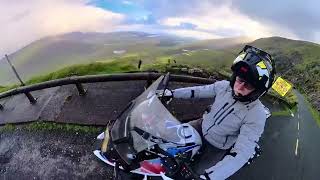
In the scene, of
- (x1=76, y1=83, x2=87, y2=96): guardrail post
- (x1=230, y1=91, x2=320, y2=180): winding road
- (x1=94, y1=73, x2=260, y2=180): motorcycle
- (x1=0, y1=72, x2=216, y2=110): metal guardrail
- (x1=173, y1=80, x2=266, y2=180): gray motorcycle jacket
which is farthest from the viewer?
(x1=76, y1=83, x2=87, y2=96): guardrail post

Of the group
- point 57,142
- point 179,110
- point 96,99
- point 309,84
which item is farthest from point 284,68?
point 57,142

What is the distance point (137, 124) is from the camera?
6.69 meters

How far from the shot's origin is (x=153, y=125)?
680 cm

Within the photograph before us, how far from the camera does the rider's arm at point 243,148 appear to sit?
6.66 m

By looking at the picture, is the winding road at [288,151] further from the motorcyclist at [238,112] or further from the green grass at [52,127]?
the green grass at [52,127]

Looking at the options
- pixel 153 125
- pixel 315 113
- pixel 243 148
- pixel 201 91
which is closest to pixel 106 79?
pixel 201 91

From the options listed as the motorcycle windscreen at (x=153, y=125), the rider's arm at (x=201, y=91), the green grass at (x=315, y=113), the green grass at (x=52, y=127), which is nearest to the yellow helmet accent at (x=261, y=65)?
the rider's arm at (x=201, y=91)

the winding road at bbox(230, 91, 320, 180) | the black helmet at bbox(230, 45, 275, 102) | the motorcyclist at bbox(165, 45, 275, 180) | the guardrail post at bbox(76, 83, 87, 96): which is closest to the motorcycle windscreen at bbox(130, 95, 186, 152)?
the motorcyclist at bbox(165, 45, 275, 180)

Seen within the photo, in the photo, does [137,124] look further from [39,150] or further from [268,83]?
[39,150]

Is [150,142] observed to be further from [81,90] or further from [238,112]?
[81,90]

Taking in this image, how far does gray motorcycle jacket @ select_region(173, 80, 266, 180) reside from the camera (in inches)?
267

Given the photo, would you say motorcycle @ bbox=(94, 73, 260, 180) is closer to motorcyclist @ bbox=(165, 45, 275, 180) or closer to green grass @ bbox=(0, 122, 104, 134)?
motorcyclist @ bbox=(165, 45, 275, 180)

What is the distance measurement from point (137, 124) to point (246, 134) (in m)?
1.62

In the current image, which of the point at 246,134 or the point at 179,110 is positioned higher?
the point at 246,134
